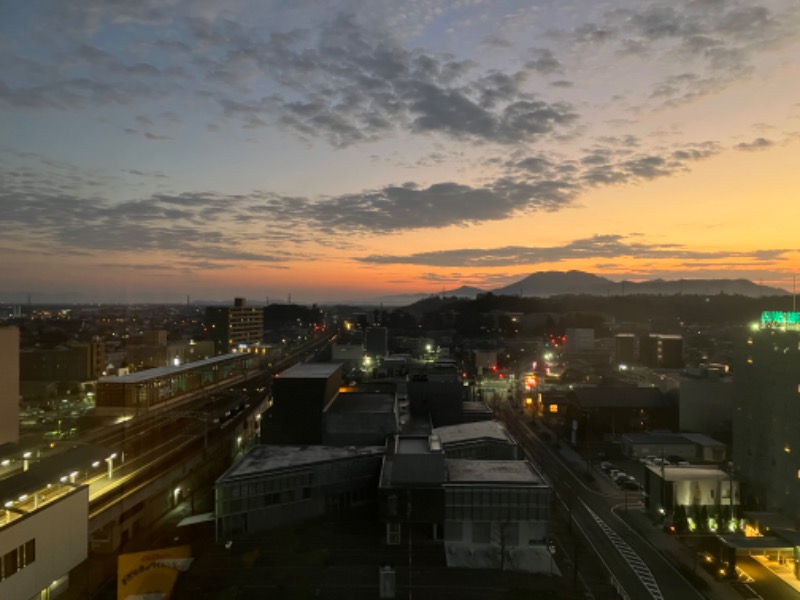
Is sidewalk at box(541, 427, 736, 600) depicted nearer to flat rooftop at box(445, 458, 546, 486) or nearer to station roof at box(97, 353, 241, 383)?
flat rooftop at box(445, 458, 546, 486)

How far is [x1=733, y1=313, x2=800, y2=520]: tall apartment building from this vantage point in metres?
24.3

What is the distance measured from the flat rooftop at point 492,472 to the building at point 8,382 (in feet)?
63.0

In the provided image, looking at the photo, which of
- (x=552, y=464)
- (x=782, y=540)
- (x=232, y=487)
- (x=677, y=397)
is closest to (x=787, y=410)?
(x=782, y=540)

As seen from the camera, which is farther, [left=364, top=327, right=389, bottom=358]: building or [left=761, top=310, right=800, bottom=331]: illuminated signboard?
[left=364, top=327, right=389, bottom=358]: building

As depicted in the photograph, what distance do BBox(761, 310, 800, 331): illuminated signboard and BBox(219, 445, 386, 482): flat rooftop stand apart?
19961 mm

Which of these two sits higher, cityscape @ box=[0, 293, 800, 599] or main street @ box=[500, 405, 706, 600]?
cityscape @ box=[0, 293, 800, 599]

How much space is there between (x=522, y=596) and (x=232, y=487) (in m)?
12.5

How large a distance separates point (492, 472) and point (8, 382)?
2125 centimetres

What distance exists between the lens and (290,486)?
25000 millimetres

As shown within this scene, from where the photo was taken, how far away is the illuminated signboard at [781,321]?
83.0ft

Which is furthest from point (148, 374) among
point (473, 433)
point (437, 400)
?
point (473, 433)

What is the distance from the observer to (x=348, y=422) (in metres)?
32.0

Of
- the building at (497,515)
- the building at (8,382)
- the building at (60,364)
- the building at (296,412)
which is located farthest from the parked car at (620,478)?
the building at (60,364)

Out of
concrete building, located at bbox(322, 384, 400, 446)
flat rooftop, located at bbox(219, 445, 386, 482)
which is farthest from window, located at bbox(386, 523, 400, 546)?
concrete building, located at bbox(322, 384, 400, 446)
